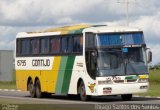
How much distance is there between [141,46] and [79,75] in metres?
3.33

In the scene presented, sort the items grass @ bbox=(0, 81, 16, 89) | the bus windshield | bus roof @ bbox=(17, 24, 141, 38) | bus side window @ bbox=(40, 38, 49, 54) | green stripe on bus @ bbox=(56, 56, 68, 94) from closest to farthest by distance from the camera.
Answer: the bus windshield → bus roof @ bbox=(17, 24, 141, 38) → green stripe on bus @ bbox=(56, 56, 68, 94) → bus side window @ bbox=(40, 38, 49, 54) → grass @ bbox=(0, 81, 16, 89)

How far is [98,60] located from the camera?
3294cm

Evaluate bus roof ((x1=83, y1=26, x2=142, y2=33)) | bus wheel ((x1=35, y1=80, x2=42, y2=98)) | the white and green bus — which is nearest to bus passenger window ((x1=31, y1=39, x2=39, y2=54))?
the white and green bus

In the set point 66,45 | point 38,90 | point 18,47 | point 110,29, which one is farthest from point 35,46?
point 110,29

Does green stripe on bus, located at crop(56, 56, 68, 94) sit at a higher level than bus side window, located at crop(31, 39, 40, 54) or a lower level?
lower

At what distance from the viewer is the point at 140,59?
109ft

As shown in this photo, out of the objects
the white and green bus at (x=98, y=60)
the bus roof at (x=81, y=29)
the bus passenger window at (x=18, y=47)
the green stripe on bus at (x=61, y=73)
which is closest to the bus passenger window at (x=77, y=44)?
the white and green bus at (x=98, y=60)

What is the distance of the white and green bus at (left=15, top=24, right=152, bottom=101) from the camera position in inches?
1296

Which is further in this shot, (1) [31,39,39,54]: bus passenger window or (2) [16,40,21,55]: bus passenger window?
(2) [16,40,21,55]: bus passenger window

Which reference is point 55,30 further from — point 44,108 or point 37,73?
point 44,108

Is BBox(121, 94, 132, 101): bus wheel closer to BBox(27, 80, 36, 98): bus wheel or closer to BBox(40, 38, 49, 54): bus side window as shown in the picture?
BBox(40, 38, 49, 54): bus side window

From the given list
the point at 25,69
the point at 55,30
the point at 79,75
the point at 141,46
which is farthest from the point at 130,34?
the point at 25,69

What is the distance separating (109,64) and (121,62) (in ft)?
1.91

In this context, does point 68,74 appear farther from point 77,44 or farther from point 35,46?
point 35,46
